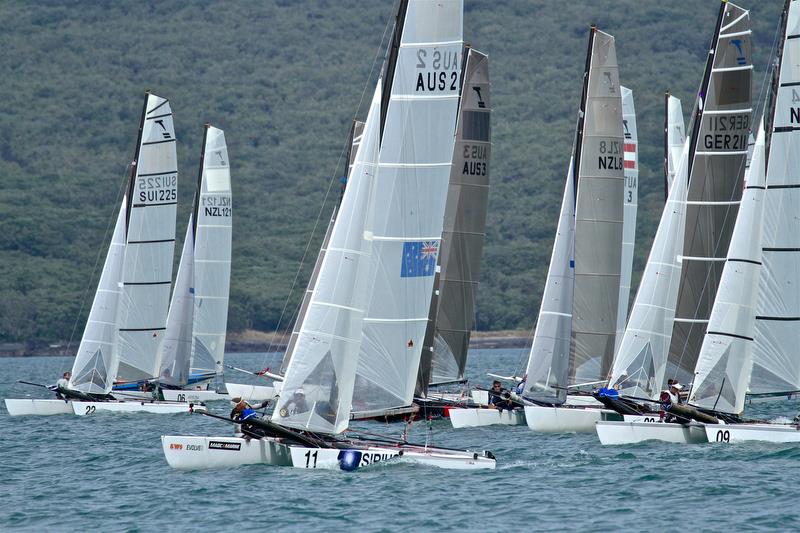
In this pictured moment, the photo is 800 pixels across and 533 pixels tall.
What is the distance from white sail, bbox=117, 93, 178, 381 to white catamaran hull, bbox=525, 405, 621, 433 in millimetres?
11757

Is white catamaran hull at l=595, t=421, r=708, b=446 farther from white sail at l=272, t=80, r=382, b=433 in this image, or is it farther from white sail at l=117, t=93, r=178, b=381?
white sail at l=117, t=93, r=178, b=381

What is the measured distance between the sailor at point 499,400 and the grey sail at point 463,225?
114 centimetres

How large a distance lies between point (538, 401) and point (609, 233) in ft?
13.4

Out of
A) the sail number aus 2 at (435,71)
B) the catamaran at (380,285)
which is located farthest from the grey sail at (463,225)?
the sail number aus 2 at (435,71)

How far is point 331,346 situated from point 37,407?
14407mm

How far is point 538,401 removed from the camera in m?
31.4

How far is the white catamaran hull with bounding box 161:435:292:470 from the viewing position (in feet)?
73.7

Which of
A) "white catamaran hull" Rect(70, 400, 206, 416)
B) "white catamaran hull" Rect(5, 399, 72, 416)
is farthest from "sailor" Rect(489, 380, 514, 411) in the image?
"white catamaran hull" Rect(5, 399, 72, 416)

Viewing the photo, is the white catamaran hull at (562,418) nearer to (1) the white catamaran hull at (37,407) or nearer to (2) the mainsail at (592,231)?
(2) the mainsail at (592,231)

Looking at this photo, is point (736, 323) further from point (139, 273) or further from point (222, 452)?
point (139, 273)

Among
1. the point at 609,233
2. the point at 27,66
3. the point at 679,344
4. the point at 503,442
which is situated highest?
the point at 27,66

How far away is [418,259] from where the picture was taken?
23.4 metres

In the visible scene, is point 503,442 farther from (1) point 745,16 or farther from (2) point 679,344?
(1) point 745,16

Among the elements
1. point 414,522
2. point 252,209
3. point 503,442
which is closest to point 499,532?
point 414,522
